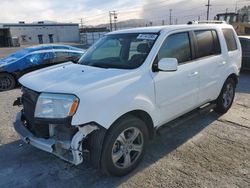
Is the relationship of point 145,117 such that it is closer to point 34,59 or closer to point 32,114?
point 32,114

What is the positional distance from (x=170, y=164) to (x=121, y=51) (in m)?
1.83

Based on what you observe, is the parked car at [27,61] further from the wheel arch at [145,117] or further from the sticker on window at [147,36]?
the wheel arch at [145,117]

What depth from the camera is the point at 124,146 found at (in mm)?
3275

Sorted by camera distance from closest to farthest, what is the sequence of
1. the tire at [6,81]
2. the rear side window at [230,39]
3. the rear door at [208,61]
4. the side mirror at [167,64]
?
the side mirror at [167,64] < the rear door at [208,61] < the rear side window at [230,39] < the tire at [6,81]

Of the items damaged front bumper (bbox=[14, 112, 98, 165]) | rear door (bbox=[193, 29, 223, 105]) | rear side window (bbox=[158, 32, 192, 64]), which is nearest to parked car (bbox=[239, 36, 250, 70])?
rear door (bbox=[193, 29, 223, 105])

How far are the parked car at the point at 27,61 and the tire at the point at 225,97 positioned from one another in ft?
16.7

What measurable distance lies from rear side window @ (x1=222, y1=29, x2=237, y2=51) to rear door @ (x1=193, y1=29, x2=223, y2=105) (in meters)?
0.39

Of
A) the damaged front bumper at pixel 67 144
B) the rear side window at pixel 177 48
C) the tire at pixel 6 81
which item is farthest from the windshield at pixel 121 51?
the tire at pixel 6 81

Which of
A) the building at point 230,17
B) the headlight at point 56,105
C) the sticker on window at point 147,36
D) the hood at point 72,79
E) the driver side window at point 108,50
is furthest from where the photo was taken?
the building at point 230,17

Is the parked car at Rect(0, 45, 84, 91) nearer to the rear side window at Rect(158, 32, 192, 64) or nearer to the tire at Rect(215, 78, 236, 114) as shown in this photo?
the tire at Rect(215, 78, 236, 114)

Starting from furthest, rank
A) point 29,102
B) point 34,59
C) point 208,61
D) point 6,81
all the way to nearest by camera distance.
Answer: point 34,59 < point 6,81 < point 208,61 < point 29,102

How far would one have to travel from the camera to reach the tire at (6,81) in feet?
28.9

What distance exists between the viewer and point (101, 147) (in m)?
2.91

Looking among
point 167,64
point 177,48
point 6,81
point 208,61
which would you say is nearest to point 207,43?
point 208,61
